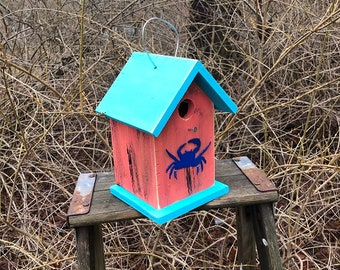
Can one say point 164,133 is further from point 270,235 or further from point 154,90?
point 270,235

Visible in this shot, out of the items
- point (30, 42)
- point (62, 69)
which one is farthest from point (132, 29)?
point (30, 42)

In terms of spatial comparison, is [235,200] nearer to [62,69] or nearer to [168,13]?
[62,69]

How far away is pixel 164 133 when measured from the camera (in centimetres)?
131

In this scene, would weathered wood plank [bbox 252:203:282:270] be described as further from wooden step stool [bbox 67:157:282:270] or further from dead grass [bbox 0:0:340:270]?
dead grass [bbox 0:0:340:270]

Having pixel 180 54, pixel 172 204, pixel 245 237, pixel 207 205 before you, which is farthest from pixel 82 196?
pixel 180 54

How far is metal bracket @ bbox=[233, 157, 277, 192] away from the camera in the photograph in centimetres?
145

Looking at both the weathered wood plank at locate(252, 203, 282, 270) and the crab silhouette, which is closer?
the crab silhouette

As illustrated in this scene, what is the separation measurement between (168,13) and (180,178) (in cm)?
245

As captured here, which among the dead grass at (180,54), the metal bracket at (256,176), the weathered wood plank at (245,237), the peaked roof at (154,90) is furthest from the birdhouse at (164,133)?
the dead grass at (180,54)

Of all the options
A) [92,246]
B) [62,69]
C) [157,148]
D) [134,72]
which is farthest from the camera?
[62,69]

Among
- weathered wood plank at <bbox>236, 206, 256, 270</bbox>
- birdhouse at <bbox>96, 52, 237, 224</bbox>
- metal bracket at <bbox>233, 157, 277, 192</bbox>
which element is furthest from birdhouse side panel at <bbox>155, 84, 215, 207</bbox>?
weathered wood plank at <bbox>236, 206, 256, 270</bbox>

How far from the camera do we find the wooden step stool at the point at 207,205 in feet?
4.44

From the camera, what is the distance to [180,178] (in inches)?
54.4

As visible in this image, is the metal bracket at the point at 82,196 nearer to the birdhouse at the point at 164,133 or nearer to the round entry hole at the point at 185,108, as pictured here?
the birdhouse at the point at 164,133
